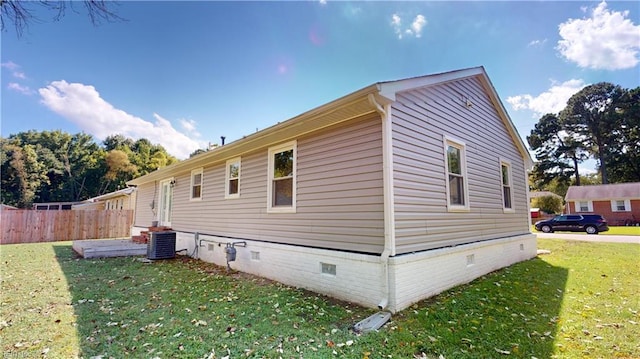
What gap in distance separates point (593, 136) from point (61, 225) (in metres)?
48.6

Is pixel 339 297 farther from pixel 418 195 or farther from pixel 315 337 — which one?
pixel 418 195

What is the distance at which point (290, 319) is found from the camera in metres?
3.94

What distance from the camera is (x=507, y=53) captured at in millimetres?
9438

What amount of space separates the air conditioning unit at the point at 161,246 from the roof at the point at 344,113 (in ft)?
7.96

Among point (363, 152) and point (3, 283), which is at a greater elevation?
point (363, 152)

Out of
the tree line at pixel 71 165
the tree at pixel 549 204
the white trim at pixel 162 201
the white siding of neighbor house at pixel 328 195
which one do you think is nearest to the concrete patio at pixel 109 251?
the white trim at pixel 162 201

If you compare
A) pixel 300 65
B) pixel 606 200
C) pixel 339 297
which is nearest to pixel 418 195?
pixel 339 297

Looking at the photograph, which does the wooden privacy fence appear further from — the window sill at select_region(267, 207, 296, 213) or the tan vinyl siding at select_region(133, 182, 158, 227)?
the window sill at select_region(267, 207, 296, 213)

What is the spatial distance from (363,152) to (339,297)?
7.95ft

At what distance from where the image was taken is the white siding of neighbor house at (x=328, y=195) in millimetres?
4703

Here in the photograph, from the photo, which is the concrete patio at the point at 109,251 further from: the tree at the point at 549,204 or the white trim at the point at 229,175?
the tree at the point at 549,204

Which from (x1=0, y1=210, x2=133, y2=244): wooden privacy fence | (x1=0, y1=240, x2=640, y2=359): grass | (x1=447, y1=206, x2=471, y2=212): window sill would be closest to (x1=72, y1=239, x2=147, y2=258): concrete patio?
(x1=0, y1=240, x2=640, y2=359): grass

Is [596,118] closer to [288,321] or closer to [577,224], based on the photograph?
[577,224]

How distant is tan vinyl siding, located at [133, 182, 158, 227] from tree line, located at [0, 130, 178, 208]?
23.3 m
